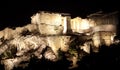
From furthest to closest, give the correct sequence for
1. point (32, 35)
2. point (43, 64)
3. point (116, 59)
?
point (32, 35) → point (43, 64) → point (116, 59)

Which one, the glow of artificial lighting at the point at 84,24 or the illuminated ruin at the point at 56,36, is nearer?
the illuminated ruin at the point at 56,36

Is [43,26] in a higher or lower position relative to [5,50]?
higher

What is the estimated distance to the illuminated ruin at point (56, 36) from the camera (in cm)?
6719

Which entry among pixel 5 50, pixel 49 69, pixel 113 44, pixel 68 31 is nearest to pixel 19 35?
pixel 5 50

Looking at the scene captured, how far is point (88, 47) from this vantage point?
67.5m

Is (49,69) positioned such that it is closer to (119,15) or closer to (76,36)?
(76,36)

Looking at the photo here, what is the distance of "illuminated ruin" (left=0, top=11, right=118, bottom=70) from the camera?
Result: 220ft

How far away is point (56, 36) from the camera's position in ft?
228

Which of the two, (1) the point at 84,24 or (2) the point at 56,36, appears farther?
(1) the point at 84,24

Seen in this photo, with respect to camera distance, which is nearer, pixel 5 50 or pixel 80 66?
pixel 80 66

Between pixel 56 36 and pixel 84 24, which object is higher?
pixel 84 24

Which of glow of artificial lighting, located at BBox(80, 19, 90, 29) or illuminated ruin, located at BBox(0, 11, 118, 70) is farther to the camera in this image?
glow of artificial lighting, located at BBox(80, 19, 90, 29)

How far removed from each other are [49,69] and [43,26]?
15.5 metres

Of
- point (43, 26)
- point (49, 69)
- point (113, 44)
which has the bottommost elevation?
point (49, 69)
